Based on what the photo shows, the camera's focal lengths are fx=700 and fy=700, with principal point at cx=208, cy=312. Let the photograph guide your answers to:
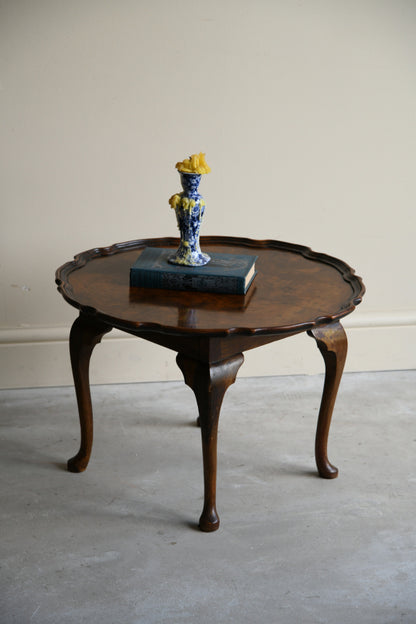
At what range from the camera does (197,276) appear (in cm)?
177

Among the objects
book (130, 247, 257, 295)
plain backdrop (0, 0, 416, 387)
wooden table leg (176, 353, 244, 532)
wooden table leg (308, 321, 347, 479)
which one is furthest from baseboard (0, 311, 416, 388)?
wooden table leg (176, 353, 244, 532)

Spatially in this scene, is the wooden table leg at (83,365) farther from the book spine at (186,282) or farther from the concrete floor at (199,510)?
the book spine at (186,282)

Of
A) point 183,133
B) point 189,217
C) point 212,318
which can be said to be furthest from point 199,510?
point 183,133

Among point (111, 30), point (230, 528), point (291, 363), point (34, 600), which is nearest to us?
point (34, 600)

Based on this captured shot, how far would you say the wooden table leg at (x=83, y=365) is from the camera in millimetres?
1875

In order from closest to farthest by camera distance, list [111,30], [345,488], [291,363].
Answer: [345,488], [111,30], [291,363]

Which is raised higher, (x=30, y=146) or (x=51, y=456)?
(x=30, y=146)

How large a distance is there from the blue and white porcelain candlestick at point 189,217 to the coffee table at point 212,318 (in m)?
0.12

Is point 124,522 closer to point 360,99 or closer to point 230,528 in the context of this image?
point 230,528

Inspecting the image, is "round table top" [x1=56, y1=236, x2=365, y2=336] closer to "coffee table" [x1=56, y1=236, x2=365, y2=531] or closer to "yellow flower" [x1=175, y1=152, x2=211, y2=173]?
"coffee table" [x1=56, y1=236, x2=365, y2=531]

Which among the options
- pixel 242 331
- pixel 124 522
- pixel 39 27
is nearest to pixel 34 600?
pixel 124 522

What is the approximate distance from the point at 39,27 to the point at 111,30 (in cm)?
23

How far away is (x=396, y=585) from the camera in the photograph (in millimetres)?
1605

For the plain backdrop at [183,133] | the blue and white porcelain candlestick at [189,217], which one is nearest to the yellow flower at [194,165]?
the blue and white porcelain candlestick at [189,217]
